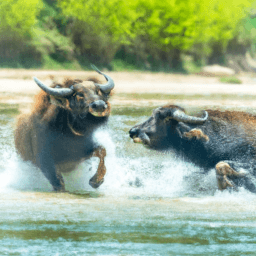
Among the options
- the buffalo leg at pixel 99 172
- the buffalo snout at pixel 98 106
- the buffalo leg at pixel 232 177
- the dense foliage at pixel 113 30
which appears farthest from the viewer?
the dense foliage at pixel 113 30

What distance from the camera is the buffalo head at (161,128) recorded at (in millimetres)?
→ 7348

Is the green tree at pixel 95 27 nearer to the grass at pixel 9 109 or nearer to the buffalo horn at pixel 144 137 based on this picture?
the grass at pixel 9 109

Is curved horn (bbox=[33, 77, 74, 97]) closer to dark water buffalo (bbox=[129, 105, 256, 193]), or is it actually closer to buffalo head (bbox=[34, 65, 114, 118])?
buffalo head (bbox=[34, 65, 114, 118])

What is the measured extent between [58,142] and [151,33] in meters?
32.4

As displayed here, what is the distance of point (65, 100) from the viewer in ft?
24.6

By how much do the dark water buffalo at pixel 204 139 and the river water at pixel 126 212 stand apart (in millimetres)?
236

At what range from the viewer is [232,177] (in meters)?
7.18

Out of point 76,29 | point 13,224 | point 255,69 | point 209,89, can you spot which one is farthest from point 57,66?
point 13,224

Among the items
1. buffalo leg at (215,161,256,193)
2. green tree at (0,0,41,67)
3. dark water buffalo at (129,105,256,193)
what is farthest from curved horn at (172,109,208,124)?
green tree at (0,0,41,67)

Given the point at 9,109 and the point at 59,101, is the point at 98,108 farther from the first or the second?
the point at 9,109

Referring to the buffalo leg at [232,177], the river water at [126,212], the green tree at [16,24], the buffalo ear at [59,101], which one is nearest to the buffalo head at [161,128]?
the river water at [126,212]

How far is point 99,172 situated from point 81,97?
1104 mm

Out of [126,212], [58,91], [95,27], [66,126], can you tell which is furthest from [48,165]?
[95,27]

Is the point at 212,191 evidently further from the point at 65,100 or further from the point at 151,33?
the point at 151,33
